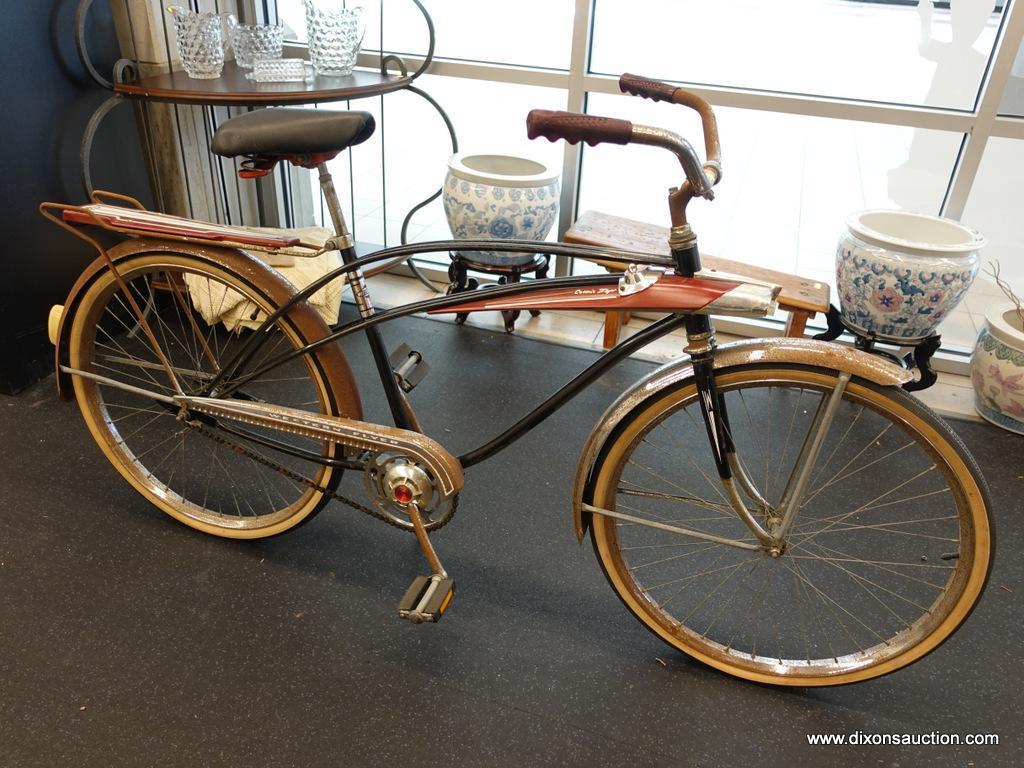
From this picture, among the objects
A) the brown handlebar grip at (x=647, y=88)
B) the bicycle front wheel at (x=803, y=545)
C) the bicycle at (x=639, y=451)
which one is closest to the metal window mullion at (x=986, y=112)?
the bicycle front wheel at (x=803, y=545)

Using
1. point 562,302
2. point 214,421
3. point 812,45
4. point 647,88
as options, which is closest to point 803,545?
point 562,302

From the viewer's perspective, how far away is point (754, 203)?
2822 millimetres

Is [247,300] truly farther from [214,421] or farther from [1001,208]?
[1001,208]

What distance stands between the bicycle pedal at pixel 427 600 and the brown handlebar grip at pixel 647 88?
93 cm

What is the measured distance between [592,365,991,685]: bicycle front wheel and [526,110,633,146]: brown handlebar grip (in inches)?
16.6

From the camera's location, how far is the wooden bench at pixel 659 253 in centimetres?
219

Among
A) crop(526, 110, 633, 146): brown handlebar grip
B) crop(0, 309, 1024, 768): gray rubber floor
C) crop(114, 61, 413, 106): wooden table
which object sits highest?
crop(526, 110, 633, 146): brown handlebar grip

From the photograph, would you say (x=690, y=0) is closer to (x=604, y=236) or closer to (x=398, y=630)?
(x=604, y=236)

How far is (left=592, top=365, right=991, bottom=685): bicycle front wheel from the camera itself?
4.10 feet

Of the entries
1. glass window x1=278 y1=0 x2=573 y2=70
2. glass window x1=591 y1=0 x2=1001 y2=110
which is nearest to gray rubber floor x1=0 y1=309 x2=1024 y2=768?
glass window x1=591 y1=0 x2=1001 y2=110

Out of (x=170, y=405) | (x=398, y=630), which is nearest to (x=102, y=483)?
(x=170, y=405)

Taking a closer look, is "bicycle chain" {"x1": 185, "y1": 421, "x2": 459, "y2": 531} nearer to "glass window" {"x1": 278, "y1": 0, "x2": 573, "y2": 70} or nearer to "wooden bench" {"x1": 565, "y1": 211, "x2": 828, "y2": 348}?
"wooden bench" {"x1": 565, "y1": 211, "x2": 828, "y2": 348}

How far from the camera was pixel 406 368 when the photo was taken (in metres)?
1.61

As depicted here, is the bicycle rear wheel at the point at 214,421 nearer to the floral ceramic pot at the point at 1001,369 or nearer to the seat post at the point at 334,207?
the seat post at the point at 334,207
